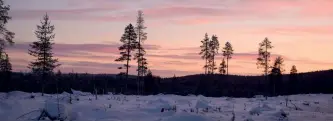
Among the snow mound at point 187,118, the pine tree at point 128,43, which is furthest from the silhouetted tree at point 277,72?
the snow mound at point 187,118

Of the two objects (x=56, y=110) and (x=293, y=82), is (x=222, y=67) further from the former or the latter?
(x=56, y=110)

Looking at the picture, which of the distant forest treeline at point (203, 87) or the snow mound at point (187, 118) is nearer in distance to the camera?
the snow mound at point (187, 118)

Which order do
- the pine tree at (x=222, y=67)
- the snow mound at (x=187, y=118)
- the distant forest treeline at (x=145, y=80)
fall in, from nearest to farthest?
the snow mound at (x=187, y=118) < the distant forest treeline at (x=145, y=80) < the pine tree at (x=222, y=67)

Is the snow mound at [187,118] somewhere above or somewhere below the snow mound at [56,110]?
below

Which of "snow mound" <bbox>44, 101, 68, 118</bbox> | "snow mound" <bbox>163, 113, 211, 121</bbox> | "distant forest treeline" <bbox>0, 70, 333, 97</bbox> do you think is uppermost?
"snow mound" <bbox>44, 101, 68, 118</bbox>

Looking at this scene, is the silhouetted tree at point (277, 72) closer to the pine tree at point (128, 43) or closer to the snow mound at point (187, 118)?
the pine tree at point (128, 43)

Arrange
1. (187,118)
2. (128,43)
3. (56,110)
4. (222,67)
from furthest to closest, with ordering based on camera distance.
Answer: (222,67) → (128,43) → (56,110) → (187,118)

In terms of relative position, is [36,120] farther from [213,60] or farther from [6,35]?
[213,60]

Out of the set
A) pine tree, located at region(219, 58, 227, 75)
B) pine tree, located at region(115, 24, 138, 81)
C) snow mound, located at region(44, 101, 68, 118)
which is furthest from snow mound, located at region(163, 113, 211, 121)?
pine tree, located at region(219, 58, 227, 75)

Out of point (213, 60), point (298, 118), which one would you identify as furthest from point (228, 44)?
point (298, 118)

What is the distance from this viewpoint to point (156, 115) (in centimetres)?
1193

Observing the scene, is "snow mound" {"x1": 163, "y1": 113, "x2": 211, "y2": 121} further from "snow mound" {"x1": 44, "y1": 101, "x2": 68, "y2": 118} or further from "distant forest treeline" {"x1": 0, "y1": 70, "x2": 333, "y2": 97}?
"distant forest treeline" {"x1": 0, "y1": 70, "x2": 333, "y2": 97}

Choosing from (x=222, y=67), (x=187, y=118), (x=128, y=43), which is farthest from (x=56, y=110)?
(x=222, y=67)

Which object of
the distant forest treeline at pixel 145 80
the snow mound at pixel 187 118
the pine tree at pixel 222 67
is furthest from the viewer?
the pine tree at pixel 222 67
